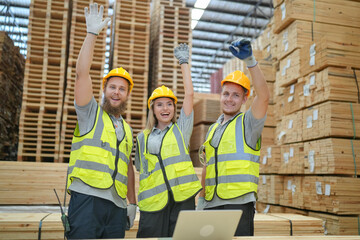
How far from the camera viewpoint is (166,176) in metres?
2.77

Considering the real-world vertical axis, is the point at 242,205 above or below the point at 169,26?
below

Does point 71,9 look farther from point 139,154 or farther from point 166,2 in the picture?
point 139,154

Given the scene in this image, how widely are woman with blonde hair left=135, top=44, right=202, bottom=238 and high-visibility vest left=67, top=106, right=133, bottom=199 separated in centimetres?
22

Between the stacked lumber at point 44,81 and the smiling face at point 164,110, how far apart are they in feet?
15.0

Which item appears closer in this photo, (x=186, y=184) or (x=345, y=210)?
(x=186, y=184)

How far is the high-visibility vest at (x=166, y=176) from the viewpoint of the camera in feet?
8.95

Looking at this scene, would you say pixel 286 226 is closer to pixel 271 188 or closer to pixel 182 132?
pixel 271 188

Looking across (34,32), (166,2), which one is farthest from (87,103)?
(166,2)

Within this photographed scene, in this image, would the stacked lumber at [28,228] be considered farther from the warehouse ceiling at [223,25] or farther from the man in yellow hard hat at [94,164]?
the warehouse ceiling at [223,25]

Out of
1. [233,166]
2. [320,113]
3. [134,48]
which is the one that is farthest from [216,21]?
[233,166]

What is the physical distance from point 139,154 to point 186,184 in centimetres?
56

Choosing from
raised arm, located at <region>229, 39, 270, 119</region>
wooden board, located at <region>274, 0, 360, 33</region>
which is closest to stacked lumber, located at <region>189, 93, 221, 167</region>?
wooden board, located at <region>274, 0, 360, 33</region>

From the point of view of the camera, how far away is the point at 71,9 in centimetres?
832

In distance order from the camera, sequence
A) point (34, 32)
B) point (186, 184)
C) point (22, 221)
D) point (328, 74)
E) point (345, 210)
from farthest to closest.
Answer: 1. point (34, 32)
2. point (328, 74)
3. point (345, 210)
4. point (22, 221)
5. point (186, 184)
